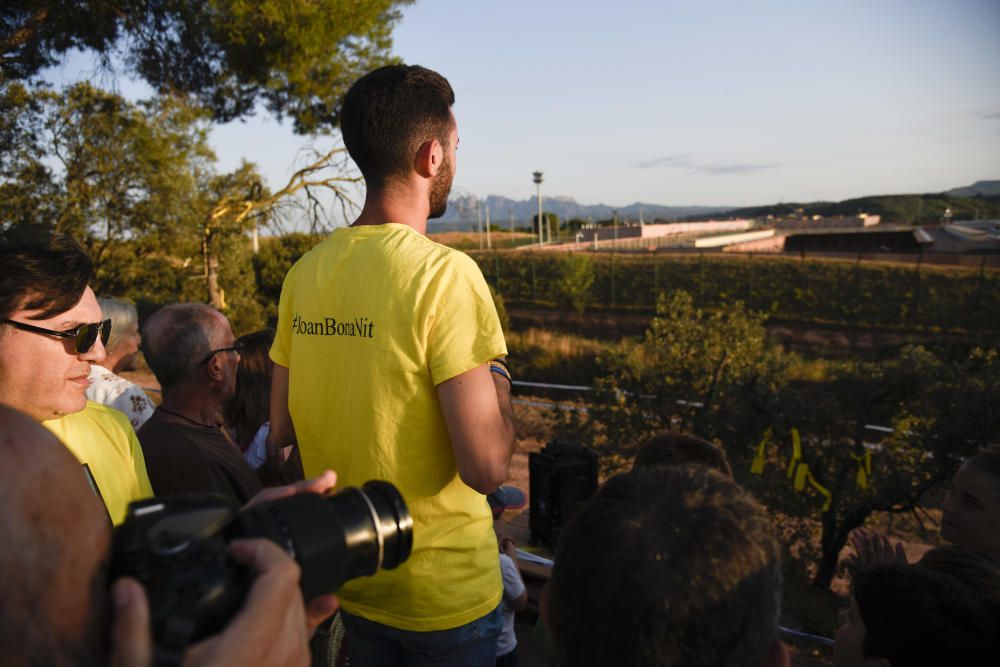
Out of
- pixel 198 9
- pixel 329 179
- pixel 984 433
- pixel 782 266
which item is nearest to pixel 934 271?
pixel 782 266

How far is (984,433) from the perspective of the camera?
8227mm

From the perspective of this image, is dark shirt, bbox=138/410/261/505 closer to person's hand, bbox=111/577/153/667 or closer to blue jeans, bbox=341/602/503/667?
blue jeans, bbox=341/602/503/667

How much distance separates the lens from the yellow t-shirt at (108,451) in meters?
1.76

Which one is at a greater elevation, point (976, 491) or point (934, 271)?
point (976, 491)

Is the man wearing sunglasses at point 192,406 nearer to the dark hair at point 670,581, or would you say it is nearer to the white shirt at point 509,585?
the white shirt at point 509,585

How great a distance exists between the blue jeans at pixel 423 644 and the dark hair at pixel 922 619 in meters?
0.85

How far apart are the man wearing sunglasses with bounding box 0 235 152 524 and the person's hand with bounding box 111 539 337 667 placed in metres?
0.99

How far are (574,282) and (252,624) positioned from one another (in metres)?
34.0

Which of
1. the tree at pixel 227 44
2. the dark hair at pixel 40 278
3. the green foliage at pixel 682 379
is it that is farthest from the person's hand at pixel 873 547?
the tree at pixel 227 44

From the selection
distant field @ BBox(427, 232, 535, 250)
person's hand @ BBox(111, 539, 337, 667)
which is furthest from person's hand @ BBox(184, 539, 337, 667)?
distant field @ BBox(427, 232, 535, 250)

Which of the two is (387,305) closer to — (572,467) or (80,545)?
(80,545)

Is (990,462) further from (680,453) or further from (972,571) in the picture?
(680,453)

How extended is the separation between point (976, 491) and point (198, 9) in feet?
35.4

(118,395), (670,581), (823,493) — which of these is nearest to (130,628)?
(670,581)
